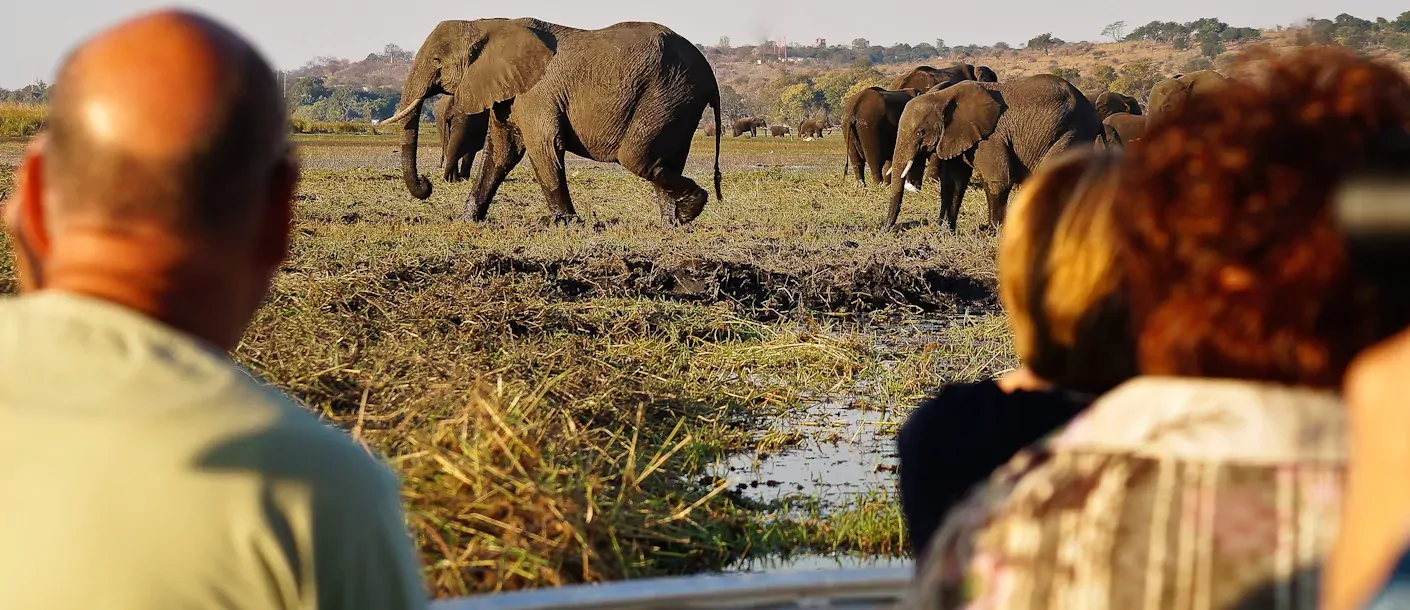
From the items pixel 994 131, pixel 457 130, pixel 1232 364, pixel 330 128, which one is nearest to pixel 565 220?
A: pixel 457 130

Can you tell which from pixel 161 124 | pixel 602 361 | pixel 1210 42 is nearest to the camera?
pixel 161 124

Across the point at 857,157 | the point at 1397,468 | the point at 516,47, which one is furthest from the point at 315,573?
the point at 857,157

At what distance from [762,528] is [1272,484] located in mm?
Result: 2922

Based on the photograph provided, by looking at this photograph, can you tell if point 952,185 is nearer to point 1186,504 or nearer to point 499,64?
point 499,64

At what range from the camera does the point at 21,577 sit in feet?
3.68

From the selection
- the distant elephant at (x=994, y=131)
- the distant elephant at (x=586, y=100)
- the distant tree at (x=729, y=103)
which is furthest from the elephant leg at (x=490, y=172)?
the distant tree at (x=729, y=103)

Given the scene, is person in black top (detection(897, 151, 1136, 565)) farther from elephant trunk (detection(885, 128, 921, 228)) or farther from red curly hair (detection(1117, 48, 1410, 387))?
elephant trunk (detection(885, 128, 921, 228))

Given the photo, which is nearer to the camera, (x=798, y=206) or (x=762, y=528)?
(x=762, y=528)

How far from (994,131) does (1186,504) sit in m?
13.3

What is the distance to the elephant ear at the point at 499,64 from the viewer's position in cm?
1320

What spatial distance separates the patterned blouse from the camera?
111 centimetres

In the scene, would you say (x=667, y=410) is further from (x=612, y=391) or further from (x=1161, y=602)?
(x=1161, y=602)

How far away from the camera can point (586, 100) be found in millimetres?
12859

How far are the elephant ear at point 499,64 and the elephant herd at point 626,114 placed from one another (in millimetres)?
11
